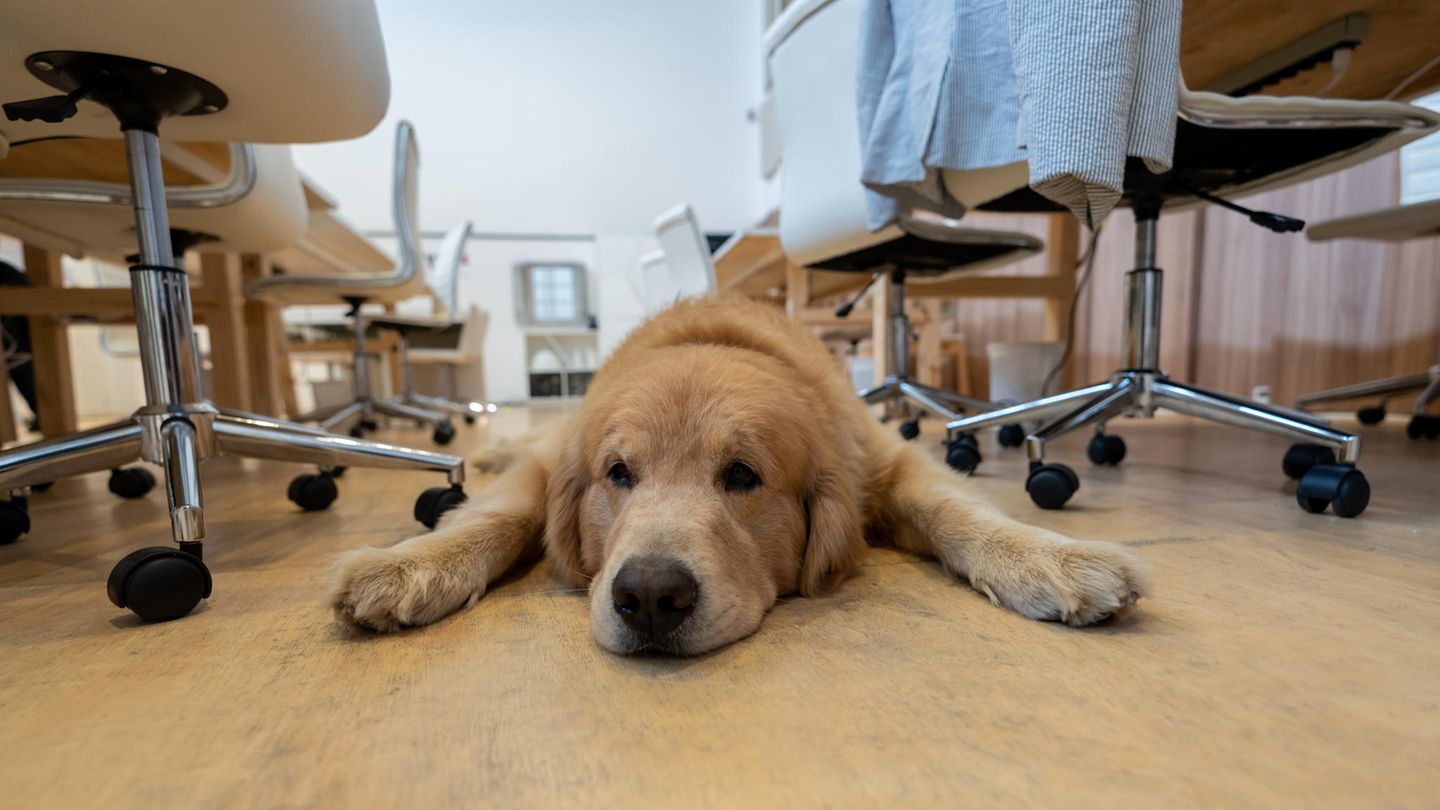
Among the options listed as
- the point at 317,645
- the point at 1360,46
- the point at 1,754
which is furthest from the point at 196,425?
the point at 1360,46

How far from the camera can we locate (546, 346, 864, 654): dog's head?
0.95 meters

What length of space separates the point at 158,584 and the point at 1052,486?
1972 mm

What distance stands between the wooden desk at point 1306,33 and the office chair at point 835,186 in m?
0.96

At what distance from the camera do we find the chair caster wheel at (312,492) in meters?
2.03

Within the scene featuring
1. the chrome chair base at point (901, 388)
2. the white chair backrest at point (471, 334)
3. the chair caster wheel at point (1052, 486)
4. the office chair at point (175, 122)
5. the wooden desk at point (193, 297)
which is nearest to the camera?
the office chair at point (175, 122)

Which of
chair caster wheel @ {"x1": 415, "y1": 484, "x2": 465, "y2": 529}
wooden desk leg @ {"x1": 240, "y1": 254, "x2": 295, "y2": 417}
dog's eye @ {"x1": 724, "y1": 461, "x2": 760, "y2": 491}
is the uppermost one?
wooden desk leg @ {"x1": 240, "y1": 254, "x2": 295, "y2": 417}

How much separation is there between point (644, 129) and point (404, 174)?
6.96 meters

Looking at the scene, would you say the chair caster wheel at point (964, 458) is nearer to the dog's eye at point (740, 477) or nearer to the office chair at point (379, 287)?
the dog's eye at point (740, 477)

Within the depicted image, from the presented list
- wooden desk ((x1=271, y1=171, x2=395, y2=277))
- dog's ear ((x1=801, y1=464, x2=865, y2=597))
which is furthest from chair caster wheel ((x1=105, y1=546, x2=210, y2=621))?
wooden desk ((x1=271, y1=171, x2=395, y2=277))

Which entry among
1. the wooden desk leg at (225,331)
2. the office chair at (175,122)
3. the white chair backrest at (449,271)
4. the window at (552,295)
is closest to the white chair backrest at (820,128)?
the office chair at (175,122)

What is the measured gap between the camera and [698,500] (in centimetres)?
113

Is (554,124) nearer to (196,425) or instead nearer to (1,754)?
(196,425)

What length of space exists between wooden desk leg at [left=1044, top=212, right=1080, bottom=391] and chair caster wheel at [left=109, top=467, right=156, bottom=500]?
15.1ft

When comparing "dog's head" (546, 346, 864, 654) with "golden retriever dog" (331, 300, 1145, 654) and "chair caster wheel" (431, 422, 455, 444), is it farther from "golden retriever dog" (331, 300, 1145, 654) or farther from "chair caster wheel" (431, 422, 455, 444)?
"chair caster wheel" (431, 422, 455, 444)
